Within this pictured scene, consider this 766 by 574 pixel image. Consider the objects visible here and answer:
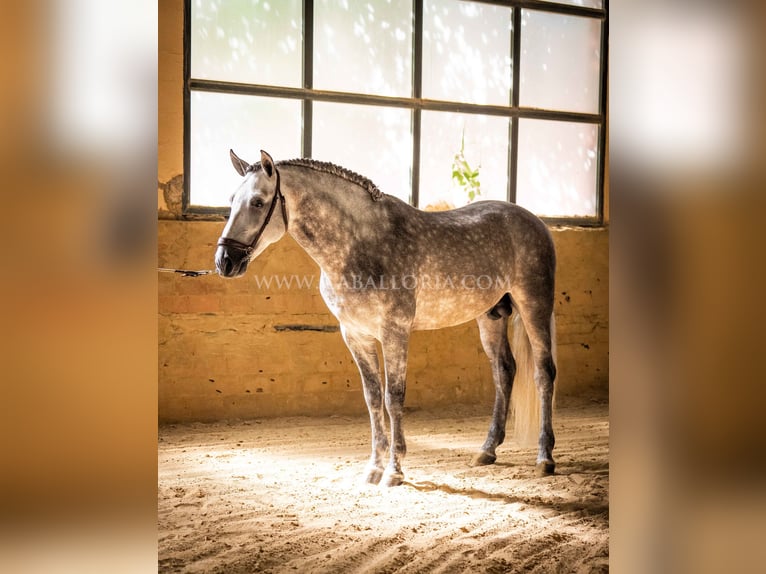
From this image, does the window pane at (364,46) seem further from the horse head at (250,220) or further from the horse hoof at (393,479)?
the horse hoof at (393,479)

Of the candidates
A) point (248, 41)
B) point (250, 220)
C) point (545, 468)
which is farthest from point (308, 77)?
point (545, 468)

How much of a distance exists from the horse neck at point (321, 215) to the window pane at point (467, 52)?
88.2 inches

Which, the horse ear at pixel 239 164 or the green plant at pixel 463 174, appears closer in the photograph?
the horse ear at pixel 239 164

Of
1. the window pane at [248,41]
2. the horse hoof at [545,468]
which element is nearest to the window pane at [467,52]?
the window pane at [248,41]

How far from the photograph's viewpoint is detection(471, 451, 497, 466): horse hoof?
410cm

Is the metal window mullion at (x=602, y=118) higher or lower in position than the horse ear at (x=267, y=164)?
higher

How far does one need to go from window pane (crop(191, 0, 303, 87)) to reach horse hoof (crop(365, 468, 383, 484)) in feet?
9.28

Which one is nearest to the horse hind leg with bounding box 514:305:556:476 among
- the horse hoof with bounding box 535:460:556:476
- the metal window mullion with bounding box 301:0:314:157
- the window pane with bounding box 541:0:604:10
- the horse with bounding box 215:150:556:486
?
the horse with bounding box 215:150:556:486

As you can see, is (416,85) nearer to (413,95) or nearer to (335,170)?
(413,95)

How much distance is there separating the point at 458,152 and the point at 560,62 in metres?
1.22

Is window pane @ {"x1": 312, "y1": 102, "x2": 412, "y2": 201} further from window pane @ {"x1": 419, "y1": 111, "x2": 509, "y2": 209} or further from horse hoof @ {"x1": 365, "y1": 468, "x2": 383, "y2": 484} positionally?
horse hoof @ {"x1": 365, "y1": 468, "x2": 383, "y2": 484}

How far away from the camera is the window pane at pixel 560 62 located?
5.84m
